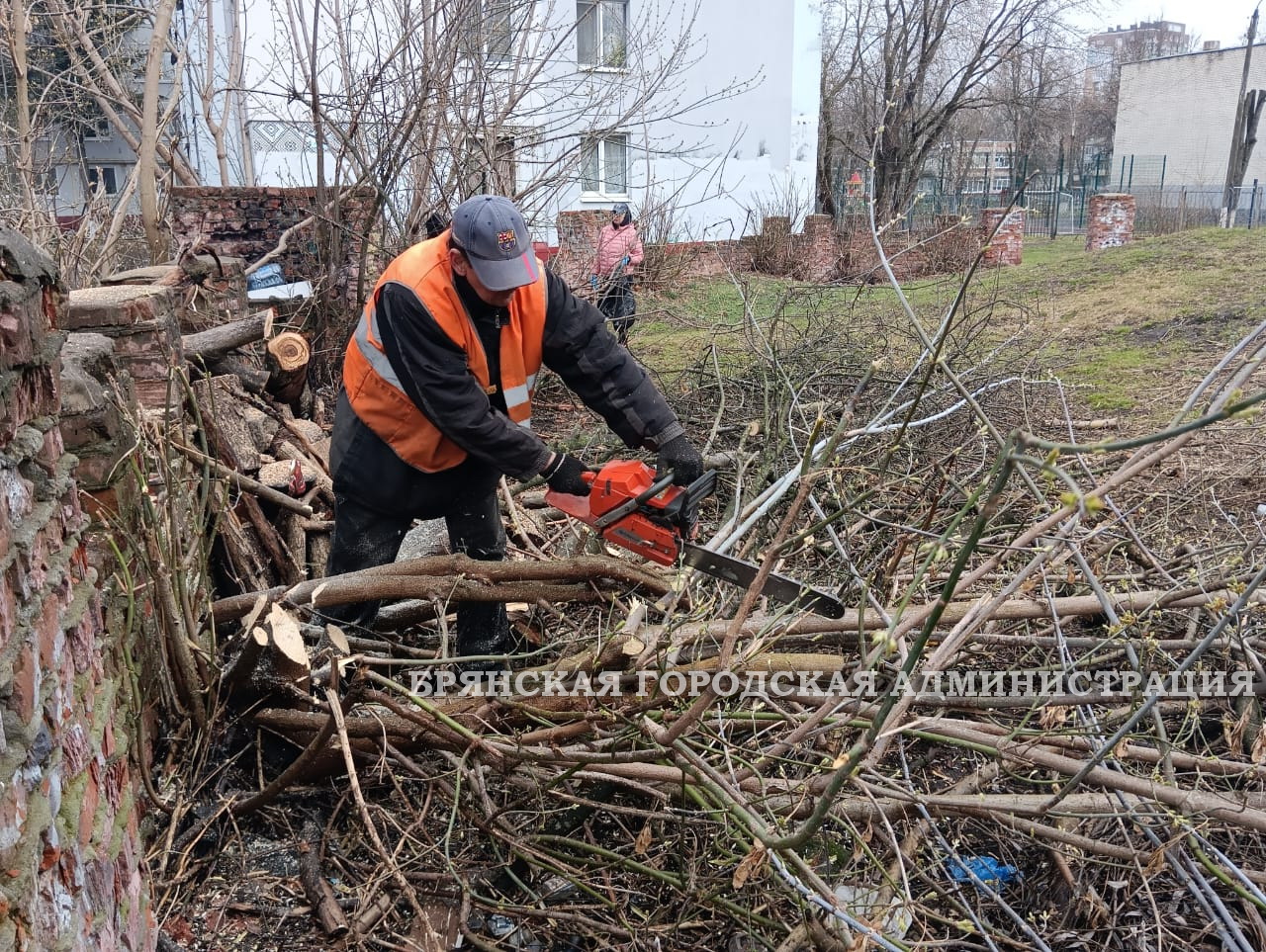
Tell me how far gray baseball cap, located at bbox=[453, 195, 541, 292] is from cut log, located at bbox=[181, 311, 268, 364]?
2.31 metres

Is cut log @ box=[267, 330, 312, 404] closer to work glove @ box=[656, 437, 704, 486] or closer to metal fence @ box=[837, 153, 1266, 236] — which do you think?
work glove @ box=[656, 437, 704, 486]

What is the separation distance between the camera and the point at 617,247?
9.12 metres

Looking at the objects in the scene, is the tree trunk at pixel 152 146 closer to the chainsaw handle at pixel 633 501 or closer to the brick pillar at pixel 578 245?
the brick pillar at pixel 578 245

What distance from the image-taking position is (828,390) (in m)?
6.10

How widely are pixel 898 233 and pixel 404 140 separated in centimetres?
1194

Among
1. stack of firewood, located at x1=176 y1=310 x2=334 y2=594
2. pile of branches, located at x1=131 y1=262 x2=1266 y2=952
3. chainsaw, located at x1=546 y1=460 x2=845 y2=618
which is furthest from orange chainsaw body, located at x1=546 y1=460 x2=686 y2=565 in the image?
stack of firewood, located at x1=176 y1=310 x2=334 y2=594

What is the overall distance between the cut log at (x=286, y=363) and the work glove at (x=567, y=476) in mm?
2757

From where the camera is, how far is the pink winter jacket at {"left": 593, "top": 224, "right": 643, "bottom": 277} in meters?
8.88

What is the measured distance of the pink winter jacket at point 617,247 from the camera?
29.1 feet

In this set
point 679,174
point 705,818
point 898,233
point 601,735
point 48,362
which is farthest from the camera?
point 679,174

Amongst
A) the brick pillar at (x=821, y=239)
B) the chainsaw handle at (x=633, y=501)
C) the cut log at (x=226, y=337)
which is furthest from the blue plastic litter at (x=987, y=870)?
the brick pillar at (x=821, y=239)

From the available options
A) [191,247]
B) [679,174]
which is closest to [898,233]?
[679,174]

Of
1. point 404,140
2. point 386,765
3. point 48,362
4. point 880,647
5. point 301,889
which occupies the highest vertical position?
point 404,140

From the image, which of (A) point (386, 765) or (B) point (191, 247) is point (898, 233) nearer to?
(B) point (191, 247)
